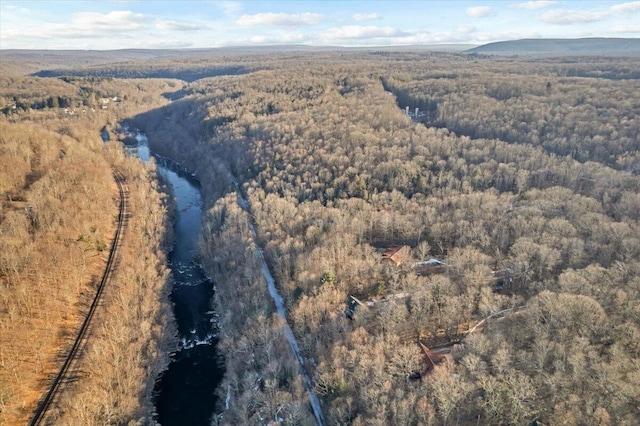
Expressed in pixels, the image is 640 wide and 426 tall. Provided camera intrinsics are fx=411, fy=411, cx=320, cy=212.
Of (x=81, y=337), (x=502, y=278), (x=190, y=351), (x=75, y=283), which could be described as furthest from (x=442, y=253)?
(x=75, y=283)

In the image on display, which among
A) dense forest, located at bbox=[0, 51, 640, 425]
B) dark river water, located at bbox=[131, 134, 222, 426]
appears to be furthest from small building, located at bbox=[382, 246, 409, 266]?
dark river water, located at bbox=[131, 134, 222, 426]

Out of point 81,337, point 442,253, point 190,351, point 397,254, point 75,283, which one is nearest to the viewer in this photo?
point 81,337

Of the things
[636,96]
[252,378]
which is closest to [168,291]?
[252,378]

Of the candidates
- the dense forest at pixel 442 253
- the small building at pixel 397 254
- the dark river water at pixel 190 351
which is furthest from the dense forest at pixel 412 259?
the dark river water at pixel 190 351

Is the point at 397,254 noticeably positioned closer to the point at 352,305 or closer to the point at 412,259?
the point at 412,259

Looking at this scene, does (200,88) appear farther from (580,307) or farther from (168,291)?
(580,307)

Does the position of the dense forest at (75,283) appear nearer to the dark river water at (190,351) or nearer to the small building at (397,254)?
the dark river water at (190,351)
